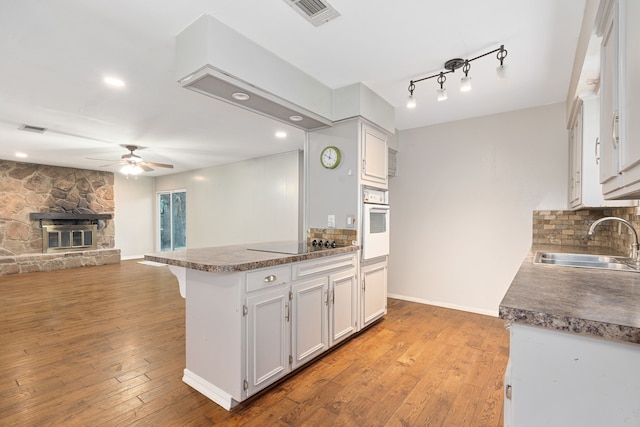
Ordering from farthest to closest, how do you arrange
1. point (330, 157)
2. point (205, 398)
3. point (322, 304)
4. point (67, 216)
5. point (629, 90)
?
point (67, 216) → point (330, 157) → point (322, 304) → point (205, 398) → point (629, 90)

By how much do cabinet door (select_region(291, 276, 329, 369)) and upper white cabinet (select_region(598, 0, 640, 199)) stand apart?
183 cm

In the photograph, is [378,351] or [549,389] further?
[378,351]

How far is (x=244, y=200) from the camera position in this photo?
665cm

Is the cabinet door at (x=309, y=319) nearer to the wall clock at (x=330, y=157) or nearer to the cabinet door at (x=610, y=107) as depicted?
the wall clock at (x=330, y=157)

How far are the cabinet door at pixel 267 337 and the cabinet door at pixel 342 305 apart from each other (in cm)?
57

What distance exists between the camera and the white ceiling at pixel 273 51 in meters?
1.91

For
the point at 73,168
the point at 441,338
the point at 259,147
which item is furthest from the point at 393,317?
the point at 73,168

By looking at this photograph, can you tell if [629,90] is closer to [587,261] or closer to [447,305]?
[587,261]

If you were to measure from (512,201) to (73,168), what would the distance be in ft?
30.0

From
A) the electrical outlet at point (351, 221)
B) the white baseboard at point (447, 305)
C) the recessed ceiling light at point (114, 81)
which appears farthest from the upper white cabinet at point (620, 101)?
the recessed ceiling light at point (114, 81)

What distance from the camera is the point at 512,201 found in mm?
3580

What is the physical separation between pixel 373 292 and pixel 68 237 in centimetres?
777

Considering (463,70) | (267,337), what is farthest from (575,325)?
(463,70)

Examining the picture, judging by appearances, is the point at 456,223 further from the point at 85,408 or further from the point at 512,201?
the point at 85,408
